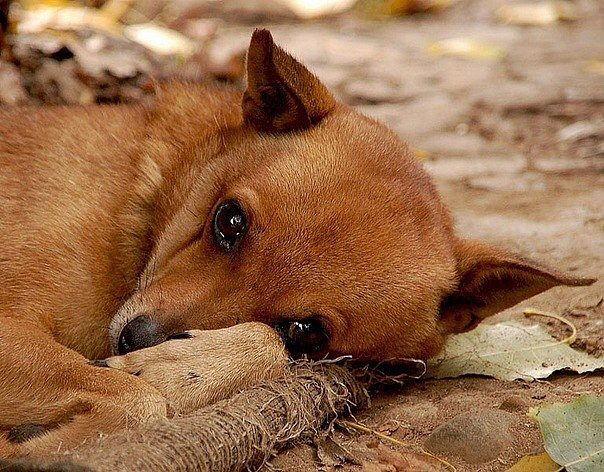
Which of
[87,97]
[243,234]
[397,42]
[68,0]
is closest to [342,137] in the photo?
[243,234]

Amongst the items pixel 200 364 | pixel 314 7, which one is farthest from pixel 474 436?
pixel 314 7

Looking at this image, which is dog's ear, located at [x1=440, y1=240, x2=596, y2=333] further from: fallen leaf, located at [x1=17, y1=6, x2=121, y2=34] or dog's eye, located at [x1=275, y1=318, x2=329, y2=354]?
fallen leaf, located at [x1=17, y1=6, x2=121, y2=34]

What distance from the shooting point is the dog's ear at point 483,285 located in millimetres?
3711

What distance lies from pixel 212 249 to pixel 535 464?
1.38 m

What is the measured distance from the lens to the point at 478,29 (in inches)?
415

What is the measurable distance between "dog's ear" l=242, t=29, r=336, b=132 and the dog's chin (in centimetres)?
95

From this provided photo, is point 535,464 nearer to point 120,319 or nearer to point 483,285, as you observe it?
point 483,285

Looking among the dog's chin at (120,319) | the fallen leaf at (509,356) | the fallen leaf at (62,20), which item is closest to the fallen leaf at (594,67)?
the fallen leaf at (62,20)

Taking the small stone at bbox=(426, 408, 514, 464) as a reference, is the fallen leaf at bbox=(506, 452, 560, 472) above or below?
above

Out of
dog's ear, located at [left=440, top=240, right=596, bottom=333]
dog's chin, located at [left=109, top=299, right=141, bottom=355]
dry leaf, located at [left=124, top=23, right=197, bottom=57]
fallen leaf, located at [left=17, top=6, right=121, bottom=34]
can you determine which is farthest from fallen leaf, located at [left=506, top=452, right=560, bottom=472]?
dry leaf, located at [left=124, top=23, right=197, bottom=57]

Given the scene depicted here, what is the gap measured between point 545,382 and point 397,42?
6.79 metres

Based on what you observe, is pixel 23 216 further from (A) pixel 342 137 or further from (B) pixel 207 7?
(B) pixel 207 7

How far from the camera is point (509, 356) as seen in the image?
3891mm

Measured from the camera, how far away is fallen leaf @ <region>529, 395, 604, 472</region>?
2975mm
